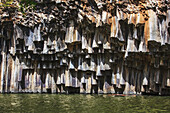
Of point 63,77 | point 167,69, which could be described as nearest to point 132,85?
point 167,69

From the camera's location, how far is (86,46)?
22.8 meters

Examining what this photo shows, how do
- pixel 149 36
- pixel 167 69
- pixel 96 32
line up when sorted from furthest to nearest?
pixel 96 32
pixel 167 69
pixel 149 36

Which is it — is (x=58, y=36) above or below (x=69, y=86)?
above

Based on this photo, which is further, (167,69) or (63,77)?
(63,77)

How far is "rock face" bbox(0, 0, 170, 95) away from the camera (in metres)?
20.5

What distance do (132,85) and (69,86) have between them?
6115 millimetres

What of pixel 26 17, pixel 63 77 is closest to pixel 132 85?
pixel 63 77

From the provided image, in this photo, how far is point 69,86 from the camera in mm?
24000

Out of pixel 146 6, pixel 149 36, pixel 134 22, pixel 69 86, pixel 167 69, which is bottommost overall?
pixel 69 86

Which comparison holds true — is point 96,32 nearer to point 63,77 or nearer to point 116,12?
point 116,12

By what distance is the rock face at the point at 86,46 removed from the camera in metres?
20.5

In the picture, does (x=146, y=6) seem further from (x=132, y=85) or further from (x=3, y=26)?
(x=3, y=26)

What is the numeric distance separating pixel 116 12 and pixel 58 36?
629 cm

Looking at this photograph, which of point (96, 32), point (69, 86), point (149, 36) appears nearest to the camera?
point (149, 36)
